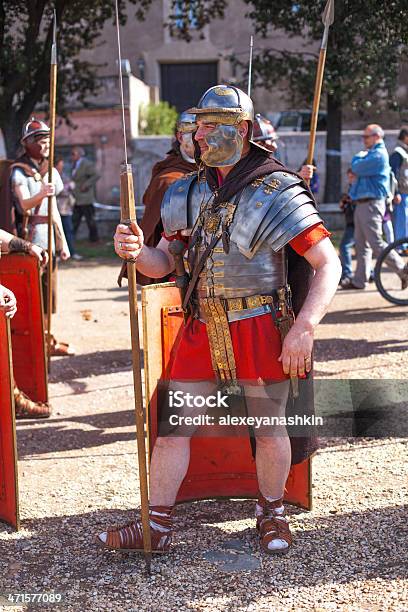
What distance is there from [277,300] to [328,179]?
14.4 meters

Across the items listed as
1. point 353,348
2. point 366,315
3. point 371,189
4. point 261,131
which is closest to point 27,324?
point 261,131

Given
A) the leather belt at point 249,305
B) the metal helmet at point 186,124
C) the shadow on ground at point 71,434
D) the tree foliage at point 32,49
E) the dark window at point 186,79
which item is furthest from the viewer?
the dark window at point 186,79

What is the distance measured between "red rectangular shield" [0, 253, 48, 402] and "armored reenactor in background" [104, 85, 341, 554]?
73.7 inches

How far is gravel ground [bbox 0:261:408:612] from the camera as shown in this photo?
317 cm

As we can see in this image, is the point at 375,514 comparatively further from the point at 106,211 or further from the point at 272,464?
the point at 106,211

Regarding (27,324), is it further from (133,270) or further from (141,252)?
(133,270)

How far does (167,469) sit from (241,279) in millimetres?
810

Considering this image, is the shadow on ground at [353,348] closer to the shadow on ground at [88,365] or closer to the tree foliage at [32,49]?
the shadow on ground at [88,365]

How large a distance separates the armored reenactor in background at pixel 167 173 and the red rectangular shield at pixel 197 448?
144cm

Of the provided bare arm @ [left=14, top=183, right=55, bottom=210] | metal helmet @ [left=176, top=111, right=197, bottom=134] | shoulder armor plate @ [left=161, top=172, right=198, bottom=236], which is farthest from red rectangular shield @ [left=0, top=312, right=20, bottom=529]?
bare arm @ [left=14, top=183, right=55, bottom=210]

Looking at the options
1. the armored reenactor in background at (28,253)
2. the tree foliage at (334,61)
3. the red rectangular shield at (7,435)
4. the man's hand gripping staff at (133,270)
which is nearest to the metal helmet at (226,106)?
the man's hand gripping staff at (133,270)

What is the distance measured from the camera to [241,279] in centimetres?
333

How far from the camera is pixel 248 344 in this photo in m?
3.36

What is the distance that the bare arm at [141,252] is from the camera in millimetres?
3199
